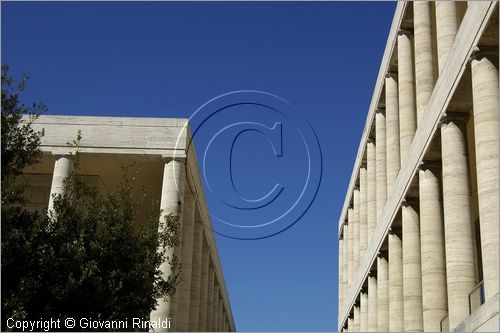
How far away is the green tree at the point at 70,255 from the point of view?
19938 mm

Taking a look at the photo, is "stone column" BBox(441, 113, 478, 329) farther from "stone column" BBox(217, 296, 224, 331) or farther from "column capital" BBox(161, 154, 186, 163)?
"stone column" BBox(217, 296, 224, 331)

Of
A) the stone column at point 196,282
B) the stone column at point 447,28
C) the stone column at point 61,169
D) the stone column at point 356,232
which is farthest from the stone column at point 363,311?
the stone column at point 447,28

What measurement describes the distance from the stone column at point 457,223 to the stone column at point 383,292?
1405 cm

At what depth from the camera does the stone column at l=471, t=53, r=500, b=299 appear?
1995 cm

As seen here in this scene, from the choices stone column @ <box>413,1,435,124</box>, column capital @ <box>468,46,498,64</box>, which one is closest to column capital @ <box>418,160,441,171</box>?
stone column @ <box>413,1,435,124</box>

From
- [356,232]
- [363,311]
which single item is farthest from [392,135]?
[356,232]

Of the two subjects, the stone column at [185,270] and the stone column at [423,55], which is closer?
the stone column at [423,55]

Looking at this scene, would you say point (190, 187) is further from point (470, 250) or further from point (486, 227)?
point (486, 227)

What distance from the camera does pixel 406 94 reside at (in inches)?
1351

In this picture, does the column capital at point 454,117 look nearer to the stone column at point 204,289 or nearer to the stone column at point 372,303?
the stone column at point 372,303

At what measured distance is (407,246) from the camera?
31297mm

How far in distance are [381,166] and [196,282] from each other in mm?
14422

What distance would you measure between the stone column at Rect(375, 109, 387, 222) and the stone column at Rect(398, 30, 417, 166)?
5975mm

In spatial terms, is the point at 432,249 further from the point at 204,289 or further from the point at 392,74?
the point at 204,289
